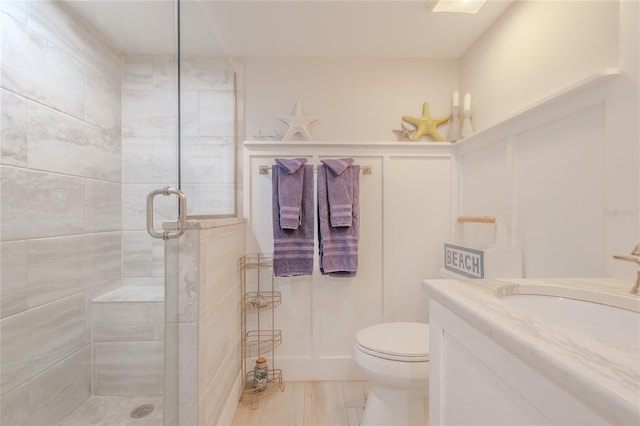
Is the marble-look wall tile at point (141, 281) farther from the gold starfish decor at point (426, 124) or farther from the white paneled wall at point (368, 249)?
the gold starfish decor at point (426, 124)

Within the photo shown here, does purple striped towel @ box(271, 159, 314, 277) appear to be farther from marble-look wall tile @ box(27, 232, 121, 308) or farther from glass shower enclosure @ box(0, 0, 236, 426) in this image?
marble-look wall tile @ box(27, 232, 121, 308)

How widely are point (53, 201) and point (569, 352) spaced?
1.69 meters

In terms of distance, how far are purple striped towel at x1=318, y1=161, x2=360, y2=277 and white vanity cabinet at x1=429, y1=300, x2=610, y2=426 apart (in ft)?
2.93

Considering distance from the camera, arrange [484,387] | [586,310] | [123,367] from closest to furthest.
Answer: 1. [484,387]
2. [586,310]
3. [123,367]

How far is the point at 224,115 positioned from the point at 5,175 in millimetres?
1030

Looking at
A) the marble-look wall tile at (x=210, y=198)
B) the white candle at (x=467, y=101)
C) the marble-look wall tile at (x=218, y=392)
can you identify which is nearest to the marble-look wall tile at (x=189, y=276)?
the marble-look wall tile at (x=210, y=198)

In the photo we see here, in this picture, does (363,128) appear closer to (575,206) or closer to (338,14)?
(338,14)

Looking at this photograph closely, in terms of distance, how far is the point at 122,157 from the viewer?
4.92 feet

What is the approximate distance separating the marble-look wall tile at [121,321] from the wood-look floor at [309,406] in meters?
0.68

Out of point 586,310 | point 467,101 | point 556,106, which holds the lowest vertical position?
point 586,310

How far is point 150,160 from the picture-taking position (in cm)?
146

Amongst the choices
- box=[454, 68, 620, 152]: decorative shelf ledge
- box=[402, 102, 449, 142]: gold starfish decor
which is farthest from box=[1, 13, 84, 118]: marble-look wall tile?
box=[454, 68, 620, 152]: decorative shelf ledge

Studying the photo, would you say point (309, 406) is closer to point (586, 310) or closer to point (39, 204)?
point (586, 310)

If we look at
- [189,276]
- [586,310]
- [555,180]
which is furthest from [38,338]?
[555,180]
